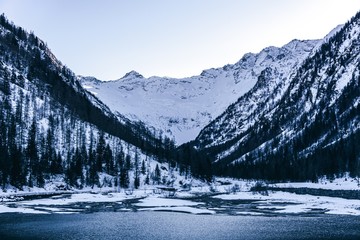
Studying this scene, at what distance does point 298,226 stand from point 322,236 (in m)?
9.07

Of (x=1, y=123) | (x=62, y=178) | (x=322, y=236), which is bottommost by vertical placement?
(x=322, y=236)

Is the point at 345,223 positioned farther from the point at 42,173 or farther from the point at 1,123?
the point at 1,123

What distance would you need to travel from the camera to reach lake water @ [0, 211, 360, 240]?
199 ft

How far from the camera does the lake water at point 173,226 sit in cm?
6072

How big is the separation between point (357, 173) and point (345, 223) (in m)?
132

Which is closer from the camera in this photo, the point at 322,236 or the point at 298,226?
the point at 322,236

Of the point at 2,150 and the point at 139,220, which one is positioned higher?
the point at 2,150

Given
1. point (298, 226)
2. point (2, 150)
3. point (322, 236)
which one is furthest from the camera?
point (2, 150)

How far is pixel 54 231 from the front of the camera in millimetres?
63750

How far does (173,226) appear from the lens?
6988cm

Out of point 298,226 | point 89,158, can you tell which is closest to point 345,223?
point 298,226

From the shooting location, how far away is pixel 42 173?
165875 mm

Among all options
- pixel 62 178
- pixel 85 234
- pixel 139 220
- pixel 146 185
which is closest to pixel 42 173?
pixel 62 178

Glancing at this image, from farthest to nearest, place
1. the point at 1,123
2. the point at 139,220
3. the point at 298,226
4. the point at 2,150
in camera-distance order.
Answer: the point at 1,123
the point at 2,150
the point at 139,220
the point at 298,226
